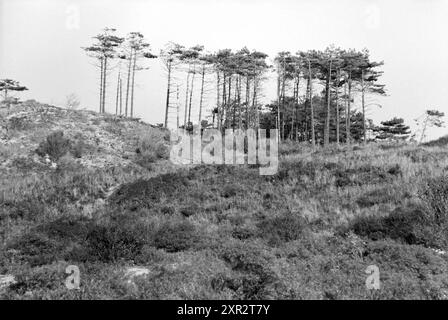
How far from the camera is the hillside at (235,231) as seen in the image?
7.71 metres

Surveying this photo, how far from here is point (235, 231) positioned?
11258 mm

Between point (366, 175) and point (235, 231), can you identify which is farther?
point (366, 175)

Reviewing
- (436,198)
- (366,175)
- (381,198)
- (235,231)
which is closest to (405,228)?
(436,198)

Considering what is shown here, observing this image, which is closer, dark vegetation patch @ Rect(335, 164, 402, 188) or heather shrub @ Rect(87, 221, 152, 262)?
heather shrub @ Rect(87, 221, 152, 262)

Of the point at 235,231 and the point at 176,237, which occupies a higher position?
the point at 235,231

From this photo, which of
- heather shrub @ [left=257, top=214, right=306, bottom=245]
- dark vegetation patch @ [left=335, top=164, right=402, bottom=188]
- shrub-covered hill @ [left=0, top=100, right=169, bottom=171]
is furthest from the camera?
shrub-covered hill @ [left=0, top=100, right=169, bottom=171]

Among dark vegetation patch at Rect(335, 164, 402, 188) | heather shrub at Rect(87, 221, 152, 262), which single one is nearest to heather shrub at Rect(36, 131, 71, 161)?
heather shrub at Rect(87, 221, 152, 262)

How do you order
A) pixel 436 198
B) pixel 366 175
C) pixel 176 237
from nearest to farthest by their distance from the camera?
pixel 176 237
pixel 436 198
pixel 366 175

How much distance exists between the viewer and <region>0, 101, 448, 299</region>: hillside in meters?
7.71

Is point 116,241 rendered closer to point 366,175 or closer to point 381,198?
point 381,198

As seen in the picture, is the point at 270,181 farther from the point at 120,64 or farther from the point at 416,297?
the point at 120,64

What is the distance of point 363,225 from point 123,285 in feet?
21.2

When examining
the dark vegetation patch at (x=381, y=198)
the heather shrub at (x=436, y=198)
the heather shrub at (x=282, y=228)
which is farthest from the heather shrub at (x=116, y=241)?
the heather shrub at (x=436, y=198)

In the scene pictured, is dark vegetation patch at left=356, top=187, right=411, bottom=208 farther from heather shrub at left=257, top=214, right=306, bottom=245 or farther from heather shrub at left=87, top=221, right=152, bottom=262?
heather shrub at left=87, top=221, right=152, bottom=262
